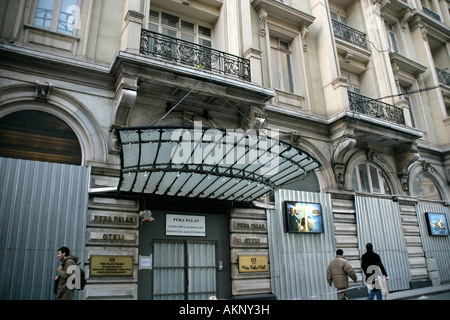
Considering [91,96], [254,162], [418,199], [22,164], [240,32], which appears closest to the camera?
[22,164]

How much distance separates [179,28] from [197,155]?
6.08 meters

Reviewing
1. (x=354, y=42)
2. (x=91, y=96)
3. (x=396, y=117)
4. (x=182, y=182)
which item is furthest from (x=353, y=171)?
(x=91, y=96)

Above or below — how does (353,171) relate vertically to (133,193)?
above

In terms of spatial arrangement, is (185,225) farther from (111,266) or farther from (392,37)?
(392,37)

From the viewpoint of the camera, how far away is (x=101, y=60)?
30.9ft

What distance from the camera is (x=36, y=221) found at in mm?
7477

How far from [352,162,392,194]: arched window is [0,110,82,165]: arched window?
32.8 ft

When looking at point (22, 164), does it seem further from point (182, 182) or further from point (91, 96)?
point (182, 182)

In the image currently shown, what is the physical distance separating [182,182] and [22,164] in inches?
143

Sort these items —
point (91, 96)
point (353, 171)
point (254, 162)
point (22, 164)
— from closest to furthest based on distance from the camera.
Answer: point (22, 164), point (254, 162), point (91, 96), point (353, 171)

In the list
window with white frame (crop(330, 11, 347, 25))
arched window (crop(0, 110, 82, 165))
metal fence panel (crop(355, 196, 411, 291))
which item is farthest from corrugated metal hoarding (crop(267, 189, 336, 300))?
window with white frame (crop(330, 11, 347, 25))

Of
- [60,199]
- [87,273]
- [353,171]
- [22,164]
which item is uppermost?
[353,171]

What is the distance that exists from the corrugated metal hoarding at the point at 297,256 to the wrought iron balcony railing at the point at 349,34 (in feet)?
26.5

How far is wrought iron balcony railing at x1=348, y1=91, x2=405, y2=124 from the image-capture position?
13.1 metres
